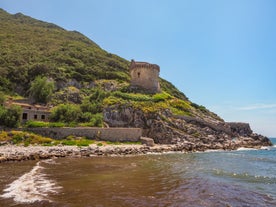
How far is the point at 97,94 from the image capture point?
6675 centimetres

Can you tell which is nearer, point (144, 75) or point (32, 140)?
point (32, 140)

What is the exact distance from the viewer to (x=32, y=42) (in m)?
104

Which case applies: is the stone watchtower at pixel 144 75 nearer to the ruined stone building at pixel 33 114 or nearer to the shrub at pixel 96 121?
the shrub at pixel 96 121

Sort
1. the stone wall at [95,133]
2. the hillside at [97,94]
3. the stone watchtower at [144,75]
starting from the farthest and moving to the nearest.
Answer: the stone watchtower at [144,75] < the hillside at [97,94] < the stone wall at [95,133]

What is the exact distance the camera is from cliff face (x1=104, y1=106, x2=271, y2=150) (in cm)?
5078

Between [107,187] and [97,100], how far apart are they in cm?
4870

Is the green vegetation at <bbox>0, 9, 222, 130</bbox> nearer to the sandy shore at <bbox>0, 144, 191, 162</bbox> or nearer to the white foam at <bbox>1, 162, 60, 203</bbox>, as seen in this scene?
the sandy shore at <bbox>0, 144, 191, 162</bbox>

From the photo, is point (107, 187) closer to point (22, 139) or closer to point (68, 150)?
point (68, 150)

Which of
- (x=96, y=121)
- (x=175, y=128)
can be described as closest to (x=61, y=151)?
(x=96, y=121)

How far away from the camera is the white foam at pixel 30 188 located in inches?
553

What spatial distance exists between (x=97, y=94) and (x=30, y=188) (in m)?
51.3

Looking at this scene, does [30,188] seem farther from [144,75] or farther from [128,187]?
[144,75]

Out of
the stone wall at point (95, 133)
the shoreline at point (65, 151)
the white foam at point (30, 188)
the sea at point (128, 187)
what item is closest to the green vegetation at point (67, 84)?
the stone wall at point (95, 133)

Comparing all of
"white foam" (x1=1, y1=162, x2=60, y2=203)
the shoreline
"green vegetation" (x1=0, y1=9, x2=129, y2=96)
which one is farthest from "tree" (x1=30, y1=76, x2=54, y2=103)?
"white foam" (x1=1, y1=162, x2=60, y2=203)
